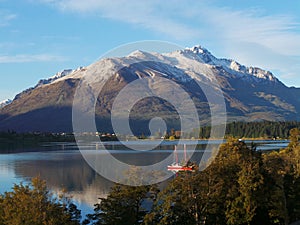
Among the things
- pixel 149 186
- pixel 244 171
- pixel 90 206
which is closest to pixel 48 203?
pixel 149 186

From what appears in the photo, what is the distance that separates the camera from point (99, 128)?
178 metres

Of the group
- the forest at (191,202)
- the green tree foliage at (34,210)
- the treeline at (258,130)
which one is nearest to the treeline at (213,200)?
the forest at (191,202)

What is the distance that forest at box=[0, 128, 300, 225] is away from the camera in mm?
15008

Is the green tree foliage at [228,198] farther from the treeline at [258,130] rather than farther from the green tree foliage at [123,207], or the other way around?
the treeline at [258,130]

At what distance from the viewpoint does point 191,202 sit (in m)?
16.5

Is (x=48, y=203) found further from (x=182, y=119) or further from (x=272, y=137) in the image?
(x=182, y=119)

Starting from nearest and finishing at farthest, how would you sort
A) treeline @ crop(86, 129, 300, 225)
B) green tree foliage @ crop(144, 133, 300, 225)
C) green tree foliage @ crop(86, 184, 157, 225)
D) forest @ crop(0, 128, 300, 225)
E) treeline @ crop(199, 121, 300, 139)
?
forest @ crop(0, 128, 300, 225), green tree foliage @ crop(86, 184, 157, 225), treeline @ crop(86, 129, 300, 225), green tree foliage @ crop(144, 133, 300, 225), treeline @ crop(199, 121, 300, 139)

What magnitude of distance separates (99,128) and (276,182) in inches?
6355

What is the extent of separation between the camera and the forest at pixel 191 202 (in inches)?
591

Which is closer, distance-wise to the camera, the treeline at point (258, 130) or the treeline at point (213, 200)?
the treeline at point (213, 200)

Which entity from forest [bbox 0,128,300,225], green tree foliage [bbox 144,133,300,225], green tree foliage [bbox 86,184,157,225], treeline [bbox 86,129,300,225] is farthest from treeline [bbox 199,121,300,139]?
green tree foliage [bbox 86,184,157,225]

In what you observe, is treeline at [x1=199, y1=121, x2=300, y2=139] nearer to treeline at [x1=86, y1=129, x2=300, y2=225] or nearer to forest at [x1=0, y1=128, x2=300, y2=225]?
treeline at [x1=86, y1=129, x2=300, y2=225]

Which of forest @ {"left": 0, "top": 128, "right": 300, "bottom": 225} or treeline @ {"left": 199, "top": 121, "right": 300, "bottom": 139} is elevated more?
treeline @ {"left": 199, "top": 121, "right": 300, "bottom": 139}

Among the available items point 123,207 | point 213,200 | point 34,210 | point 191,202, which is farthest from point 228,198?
point 34,210
